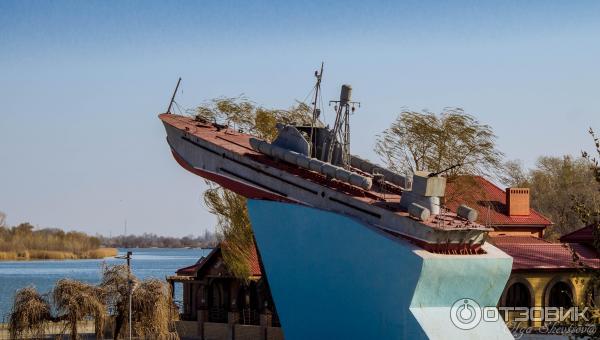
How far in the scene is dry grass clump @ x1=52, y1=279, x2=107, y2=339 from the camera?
50.5 metres

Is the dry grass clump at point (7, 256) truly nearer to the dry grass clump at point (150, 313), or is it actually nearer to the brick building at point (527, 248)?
the brick building at point (527, 248)

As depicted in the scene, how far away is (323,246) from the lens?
4441cm

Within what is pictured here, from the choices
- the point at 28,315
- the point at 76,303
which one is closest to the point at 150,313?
the point at 76,303

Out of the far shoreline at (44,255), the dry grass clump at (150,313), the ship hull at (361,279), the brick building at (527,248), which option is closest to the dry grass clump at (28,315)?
the dry grass clump at (150,313)

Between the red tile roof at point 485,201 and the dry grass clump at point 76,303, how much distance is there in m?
22.5

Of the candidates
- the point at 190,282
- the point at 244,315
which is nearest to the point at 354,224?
the point at 244,315

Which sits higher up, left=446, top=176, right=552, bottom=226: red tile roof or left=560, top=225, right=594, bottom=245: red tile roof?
left=446, top=176, right=552, bottom=226: red tile roof

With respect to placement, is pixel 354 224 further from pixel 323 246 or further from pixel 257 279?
pixel 257 279

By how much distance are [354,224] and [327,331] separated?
452cm

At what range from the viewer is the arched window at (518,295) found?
6056 cm

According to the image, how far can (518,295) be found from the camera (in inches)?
2397

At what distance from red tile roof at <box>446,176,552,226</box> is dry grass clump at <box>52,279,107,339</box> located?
22.5m

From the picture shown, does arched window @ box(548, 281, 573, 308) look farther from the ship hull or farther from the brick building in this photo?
the ship hull

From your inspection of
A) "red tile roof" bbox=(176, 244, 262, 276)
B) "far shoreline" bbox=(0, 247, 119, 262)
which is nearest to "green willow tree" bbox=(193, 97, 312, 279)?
"red tile roof" bbox=(176, 244, 262, 276)
